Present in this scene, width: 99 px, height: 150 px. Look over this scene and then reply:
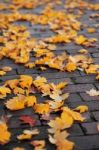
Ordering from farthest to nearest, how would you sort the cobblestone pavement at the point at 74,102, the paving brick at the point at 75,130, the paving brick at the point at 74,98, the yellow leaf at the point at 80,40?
the yellow leaf at the point at 80,40 < the paving brick at the point at 74,98 < the paving brick at the point at 75,130 < the cobblestone pavement at the point at 74,102

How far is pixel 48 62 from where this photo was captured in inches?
158

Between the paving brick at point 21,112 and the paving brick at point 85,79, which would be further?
the paving brick at point 85,79

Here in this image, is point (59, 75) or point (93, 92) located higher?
point (59, 75)

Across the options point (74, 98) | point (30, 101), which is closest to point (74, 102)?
point (74, 98)

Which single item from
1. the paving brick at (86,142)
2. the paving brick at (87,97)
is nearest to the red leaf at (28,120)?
the paving brick at (86,142)

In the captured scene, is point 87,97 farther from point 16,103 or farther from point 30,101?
point 16,103

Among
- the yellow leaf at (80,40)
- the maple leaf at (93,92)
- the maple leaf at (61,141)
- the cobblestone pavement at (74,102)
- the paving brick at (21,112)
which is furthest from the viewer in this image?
the yellow leaf at (80,40)

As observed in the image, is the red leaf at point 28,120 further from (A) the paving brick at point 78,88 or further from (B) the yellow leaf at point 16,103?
(A) the paving brick at point 78,88

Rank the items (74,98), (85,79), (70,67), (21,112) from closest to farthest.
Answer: (21,112) → (74,98) → (85,79) → (70,67)

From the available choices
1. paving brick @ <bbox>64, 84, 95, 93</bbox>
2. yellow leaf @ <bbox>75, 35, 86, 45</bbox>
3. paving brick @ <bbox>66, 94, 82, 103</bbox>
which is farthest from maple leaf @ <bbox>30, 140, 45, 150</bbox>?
yellow leaf @ <bbox>75, 35, 86, 45</bbox>

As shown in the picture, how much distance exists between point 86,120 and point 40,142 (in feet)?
1.74

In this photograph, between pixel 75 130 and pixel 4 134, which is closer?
pixel 4 134

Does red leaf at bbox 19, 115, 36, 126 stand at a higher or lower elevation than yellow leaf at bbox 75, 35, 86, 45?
lower

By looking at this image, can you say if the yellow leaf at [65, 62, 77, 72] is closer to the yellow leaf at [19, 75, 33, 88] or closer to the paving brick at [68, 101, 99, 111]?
the yellow leaf at [19, 75, 33, 88]
